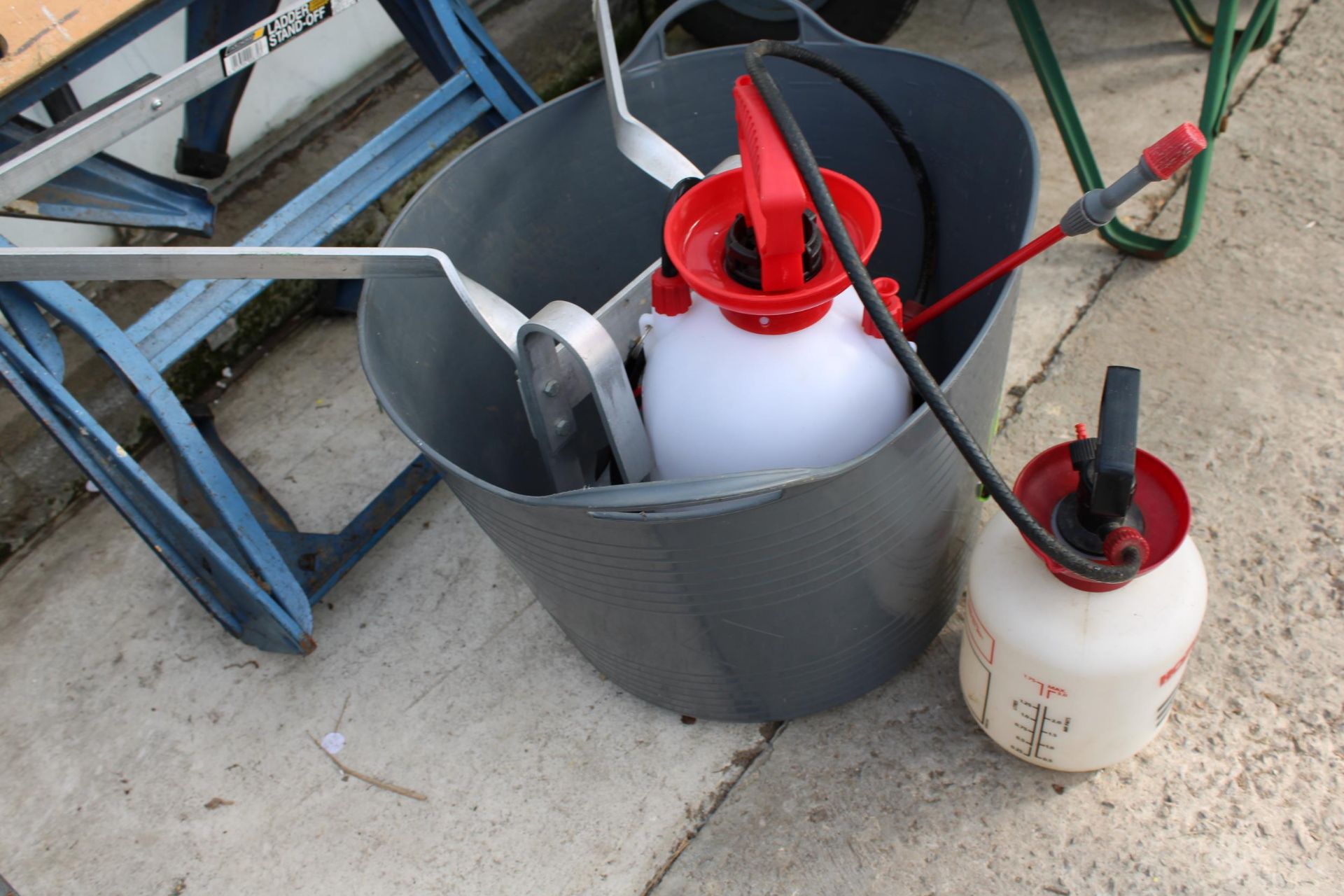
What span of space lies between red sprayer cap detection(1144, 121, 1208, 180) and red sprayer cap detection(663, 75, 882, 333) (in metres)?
0.25

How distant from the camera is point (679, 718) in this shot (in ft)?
4.36

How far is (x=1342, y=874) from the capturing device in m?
1.09

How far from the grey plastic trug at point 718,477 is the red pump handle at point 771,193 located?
19cm

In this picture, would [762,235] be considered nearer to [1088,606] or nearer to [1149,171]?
[1149,171]

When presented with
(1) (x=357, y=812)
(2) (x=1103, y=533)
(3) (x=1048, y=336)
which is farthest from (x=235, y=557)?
(3) (x=1048, y=336)

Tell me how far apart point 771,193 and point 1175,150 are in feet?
1.08

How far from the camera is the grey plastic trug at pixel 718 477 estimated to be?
2.91 ft

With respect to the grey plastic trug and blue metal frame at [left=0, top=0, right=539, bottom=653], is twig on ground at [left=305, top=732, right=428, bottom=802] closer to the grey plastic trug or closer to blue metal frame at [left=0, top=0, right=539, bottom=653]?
blue metal frame at [left=0, top=0, right=539, bottom=653]

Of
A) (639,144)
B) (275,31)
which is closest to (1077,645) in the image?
(639,144)

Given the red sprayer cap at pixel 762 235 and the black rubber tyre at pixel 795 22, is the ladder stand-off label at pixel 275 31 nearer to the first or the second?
the red sprayer cap at pixel 762 235

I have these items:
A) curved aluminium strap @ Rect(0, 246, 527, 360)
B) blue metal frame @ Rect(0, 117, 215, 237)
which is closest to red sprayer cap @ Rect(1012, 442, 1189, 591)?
curved aluminium strap @ Rect(0, 246, 527, 360)

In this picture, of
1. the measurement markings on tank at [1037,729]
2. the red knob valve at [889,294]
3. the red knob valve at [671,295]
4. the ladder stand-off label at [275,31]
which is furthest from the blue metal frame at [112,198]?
the measurement markings on tank at [1037,729]

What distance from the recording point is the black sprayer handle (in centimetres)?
87

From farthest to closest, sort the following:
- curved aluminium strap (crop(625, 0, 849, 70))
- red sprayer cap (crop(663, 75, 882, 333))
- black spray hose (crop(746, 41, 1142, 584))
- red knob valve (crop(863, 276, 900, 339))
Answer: curved aluminium strap (crop(625, 0, 849, 70)) → red knob valve (crop(863, 276, 900, 339)) → red sprayer cap (crop(663, 75, 882, 333)) → black spray hose (crop(746, 41, 1142, 584))
